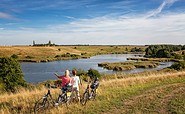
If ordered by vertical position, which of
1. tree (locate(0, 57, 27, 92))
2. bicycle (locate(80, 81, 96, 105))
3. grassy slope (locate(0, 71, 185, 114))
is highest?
bicycle (locate(80, 81, 96, 105))

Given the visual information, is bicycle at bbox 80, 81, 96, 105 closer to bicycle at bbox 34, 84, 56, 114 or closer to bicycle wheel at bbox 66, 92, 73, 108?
bicycle wheel at bbox 66, 92, 73, 108

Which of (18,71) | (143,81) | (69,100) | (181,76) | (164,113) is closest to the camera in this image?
(164,113)

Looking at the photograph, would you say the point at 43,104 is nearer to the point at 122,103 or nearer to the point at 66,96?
the point at 66,96

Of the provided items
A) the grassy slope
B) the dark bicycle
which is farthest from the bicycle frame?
the dark bicycle

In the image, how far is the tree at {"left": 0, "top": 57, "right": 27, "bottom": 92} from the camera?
4000 cm

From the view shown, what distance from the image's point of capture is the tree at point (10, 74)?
131 feet

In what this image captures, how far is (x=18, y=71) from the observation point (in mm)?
42688

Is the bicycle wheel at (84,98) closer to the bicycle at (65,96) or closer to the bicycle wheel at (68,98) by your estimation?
the bicycle wheel at (68,98)

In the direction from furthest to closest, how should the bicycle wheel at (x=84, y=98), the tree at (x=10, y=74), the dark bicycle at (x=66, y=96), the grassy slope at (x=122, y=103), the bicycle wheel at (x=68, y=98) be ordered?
the tree at (x=10, y=74), the bicycle wheel at (x=84, y=98), the bicycle wheel at (x=68, y=98), the dark bicycle at (x=66, y=96), the grassy slope at (x=122, y=103)

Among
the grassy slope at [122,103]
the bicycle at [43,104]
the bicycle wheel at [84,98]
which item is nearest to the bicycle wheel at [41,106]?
the bicycle at [43,104]

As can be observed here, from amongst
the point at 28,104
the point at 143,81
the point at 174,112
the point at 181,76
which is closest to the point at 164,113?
the point at 174,112

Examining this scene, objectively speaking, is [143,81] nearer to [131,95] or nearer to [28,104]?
[131,95]

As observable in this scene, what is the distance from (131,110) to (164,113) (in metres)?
1.44

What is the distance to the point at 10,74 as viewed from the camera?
41375mm
